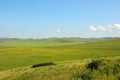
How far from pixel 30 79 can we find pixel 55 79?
19.7 ft

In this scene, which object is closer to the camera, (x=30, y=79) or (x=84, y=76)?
(x=84, y=76)

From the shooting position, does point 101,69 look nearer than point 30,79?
Yes

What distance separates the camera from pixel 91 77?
14898mm

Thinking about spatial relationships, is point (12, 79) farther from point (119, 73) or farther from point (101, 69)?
point (119, 73)

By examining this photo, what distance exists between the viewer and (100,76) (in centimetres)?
1535

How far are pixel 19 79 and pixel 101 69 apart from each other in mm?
11898

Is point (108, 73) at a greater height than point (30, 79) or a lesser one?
greater

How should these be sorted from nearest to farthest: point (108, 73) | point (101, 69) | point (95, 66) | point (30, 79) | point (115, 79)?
1. point (115, 79)
2. point (108, 73)
3. point (101, 69)
4. point (95, 66)
5. point (30, 79)

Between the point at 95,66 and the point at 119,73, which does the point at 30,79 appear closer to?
the point at 95,66

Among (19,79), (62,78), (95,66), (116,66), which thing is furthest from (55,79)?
(19,79)

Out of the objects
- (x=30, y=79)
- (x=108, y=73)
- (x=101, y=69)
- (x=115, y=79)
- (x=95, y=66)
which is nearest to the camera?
(x=115, y=79)

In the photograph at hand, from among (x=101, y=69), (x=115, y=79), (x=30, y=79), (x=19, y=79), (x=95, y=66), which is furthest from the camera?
(x=19, y=79)

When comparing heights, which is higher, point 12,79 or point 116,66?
point 116,66

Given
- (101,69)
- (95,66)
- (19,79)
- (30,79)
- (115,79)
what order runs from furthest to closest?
(19,79) < (30,79) < (95,66) < (101,69) < (115,79)
